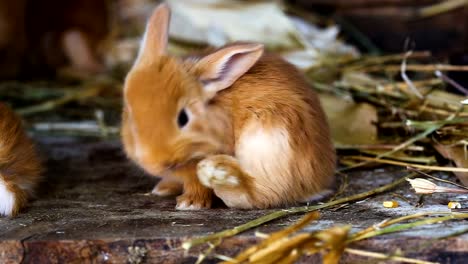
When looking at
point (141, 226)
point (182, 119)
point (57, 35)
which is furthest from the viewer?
point (57, 35)

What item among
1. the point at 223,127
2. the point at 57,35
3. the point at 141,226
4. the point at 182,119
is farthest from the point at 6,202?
the point at 57,35

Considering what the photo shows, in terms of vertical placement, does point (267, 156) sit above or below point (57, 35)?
below

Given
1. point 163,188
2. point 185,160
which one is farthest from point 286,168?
point 163,188

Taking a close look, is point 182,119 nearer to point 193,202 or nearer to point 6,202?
point 193,202

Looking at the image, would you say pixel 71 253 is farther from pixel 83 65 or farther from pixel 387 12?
pixel 83 65

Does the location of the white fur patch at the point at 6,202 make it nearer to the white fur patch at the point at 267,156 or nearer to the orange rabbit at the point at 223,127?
the orange rabbit at the point at 223,127
